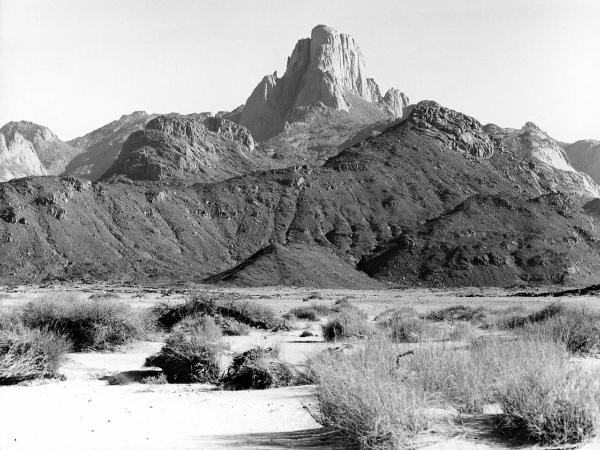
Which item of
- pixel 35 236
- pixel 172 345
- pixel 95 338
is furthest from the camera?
pixel 35 236

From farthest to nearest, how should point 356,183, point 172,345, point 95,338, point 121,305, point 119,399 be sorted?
point 356,183
point 121,305
point 95,338
point 172,345
point 119,399

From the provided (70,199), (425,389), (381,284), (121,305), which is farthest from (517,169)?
(425,389)

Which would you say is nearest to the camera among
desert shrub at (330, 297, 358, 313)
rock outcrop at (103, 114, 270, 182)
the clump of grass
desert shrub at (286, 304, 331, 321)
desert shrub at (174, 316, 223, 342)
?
desert shrub at (174, 316, 223, 342)

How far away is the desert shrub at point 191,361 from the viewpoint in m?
14.6

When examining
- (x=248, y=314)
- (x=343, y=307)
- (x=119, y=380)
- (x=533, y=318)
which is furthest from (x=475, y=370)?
(x=343, y=307)

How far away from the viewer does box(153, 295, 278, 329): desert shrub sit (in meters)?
26.4

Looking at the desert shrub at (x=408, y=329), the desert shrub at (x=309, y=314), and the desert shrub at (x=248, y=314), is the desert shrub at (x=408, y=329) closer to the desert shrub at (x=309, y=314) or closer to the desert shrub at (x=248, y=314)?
the desert shrub at (x=248, y=314)

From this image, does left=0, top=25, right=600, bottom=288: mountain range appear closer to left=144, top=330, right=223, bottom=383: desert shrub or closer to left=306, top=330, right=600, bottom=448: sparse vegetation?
left=144, top=330, right=223, bottom=383: desert shrub

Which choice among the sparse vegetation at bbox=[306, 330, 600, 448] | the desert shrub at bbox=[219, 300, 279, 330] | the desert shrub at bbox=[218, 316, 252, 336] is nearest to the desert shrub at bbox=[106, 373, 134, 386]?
the sparse vegetation at bbox=[306, 330, 600, 448]

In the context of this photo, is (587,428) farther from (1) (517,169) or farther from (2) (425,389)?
(1) (517,169)

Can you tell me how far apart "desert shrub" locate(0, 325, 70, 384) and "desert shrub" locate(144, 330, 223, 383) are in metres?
2.36

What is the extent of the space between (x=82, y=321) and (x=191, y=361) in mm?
6817

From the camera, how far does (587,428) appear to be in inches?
295

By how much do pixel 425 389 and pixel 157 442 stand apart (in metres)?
3.76
